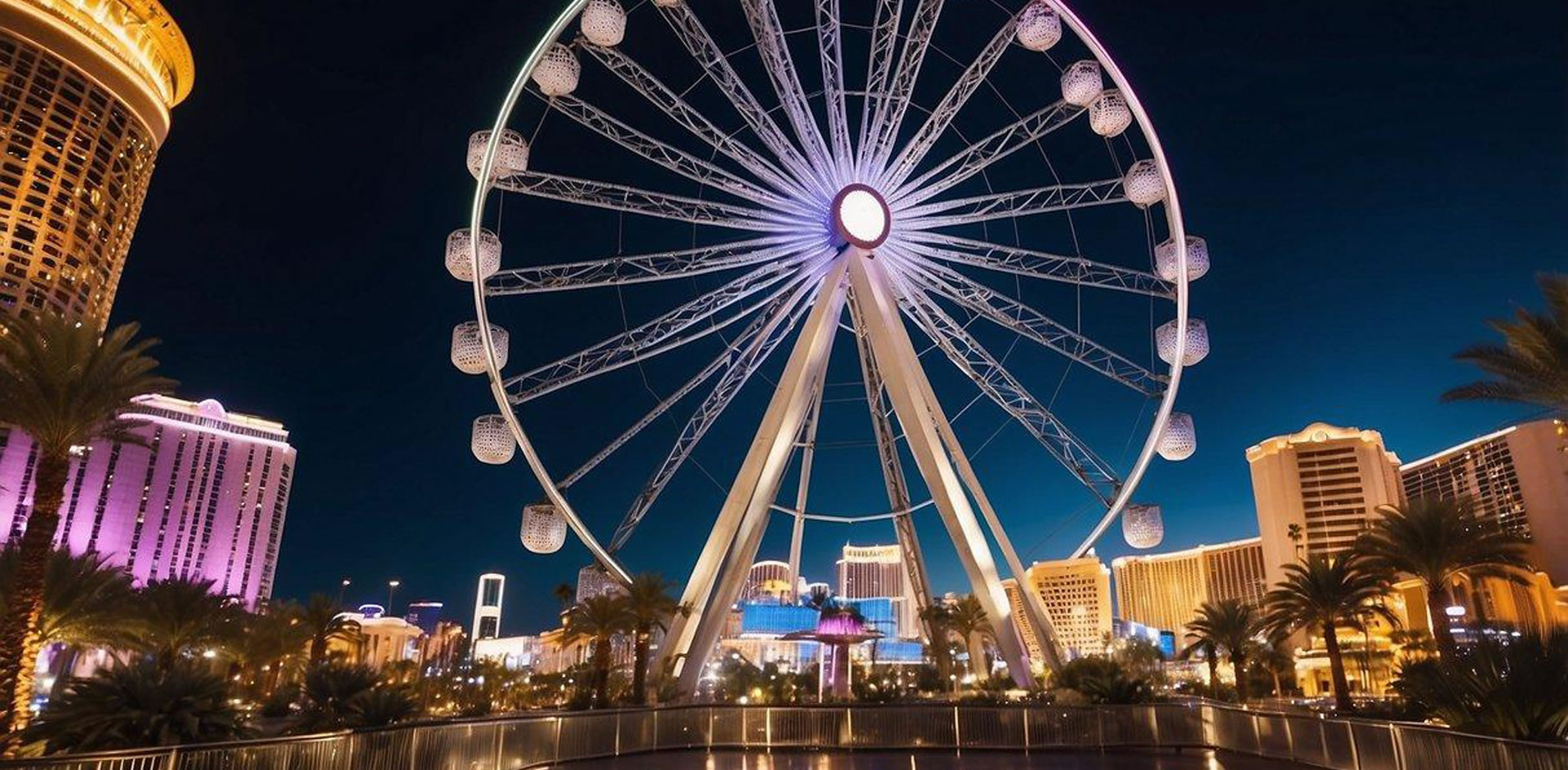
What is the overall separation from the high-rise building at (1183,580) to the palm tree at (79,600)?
14979cm

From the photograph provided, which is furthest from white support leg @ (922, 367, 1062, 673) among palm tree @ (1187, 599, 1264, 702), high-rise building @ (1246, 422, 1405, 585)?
high-rise building @ (1246, 422, 1405, 585)

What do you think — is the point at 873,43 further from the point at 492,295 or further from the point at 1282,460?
the point at 1282,460

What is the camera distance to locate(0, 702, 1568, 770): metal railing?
960cm

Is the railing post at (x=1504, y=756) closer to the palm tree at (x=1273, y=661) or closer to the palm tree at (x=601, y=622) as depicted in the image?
the palm tree at (x=601, y=622)

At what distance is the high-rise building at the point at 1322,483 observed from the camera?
371 feet

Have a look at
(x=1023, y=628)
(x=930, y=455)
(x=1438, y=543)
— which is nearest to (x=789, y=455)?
(x=930, y=455)

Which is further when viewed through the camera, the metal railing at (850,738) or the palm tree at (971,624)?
the palm tree at (971,624)

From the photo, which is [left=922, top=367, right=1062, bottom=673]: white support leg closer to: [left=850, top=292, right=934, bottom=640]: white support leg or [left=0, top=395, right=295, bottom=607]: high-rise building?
[left=850, top=292, right=934, bottom=640]: white support leg

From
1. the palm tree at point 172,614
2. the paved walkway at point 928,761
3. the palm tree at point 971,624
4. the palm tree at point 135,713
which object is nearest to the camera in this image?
the palm tree at point 135,713

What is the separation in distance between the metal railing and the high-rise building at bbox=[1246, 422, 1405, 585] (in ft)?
343

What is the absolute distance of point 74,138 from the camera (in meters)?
71.9

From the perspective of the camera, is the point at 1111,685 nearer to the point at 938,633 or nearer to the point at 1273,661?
the point at 938,633

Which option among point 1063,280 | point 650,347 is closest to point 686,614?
point 650,347

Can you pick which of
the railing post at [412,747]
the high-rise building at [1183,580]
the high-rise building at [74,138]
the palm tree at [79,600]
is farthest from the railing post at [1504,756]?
the high-rise building at [1183,580]
